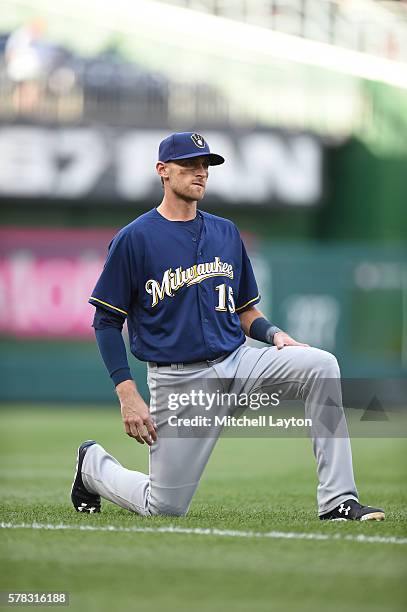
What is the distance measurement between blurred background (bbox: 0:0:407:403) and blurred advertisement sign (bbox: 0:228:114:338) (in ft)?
0.06

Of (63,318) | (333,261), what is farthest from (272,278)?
(63,318)

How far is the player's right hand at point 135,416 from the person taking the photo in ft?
14.9

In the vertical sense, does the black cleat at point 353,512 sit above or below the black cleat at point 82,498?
above

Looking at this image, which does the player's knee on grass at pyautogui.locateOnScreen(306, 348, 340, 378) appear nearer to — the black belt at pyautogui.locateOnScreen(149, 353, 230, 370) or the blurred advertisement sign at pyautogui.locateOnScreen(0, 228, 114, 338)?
the black belt at pyautogui.locateOnScreen(149, 353, 230, 370)

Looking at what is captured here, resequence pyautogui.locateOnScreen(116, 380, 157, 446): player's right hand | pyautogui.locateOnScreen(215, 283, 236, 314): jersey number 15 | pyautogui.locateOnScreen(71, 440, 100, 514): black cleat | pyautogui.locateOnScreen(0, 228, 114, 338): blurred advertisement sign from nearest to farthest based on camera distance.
Answer: 1. pyautogui.locateOnScreen(116, 380, 157, 446): player's right hand
2. pyautogui.locateOnScreen(215, 283, 236, 314): jersey number 15
3. pyautogui.locateOnScreen(71, 440, 100, 514): black cleat
4. pyautogui.locateOnScreen(0, 228, 114, 338): blurred advertisement sign

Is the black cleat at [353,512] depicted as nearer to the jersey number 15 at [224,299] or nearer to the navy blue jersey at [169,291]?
the navy blue jersey at [169,291]

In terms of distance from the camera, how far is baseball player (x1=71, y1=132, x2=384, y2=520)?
4727 mm

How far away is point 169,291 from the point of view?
479 centimetres

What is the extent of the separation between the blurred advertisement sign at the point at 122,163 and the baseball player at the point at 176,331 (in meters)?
11.9

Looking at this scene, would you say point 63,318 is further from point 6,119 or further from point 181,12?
point 181,12

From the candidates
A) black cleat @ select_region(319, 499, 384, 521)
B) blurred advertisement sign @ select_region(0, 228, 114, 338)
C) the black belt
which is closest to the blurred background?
blurred advertisement sign @ select_region(0, 228, 114, 338)

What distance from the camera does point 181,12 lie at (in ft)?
58.0

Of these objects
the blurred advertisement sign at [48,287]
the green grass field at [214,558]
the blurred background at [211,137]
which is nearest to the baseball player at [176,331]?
the green grass field at [214,558]

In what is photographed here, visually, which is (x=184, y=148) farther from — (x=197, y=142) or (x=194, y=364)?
(x=194, y=364)
